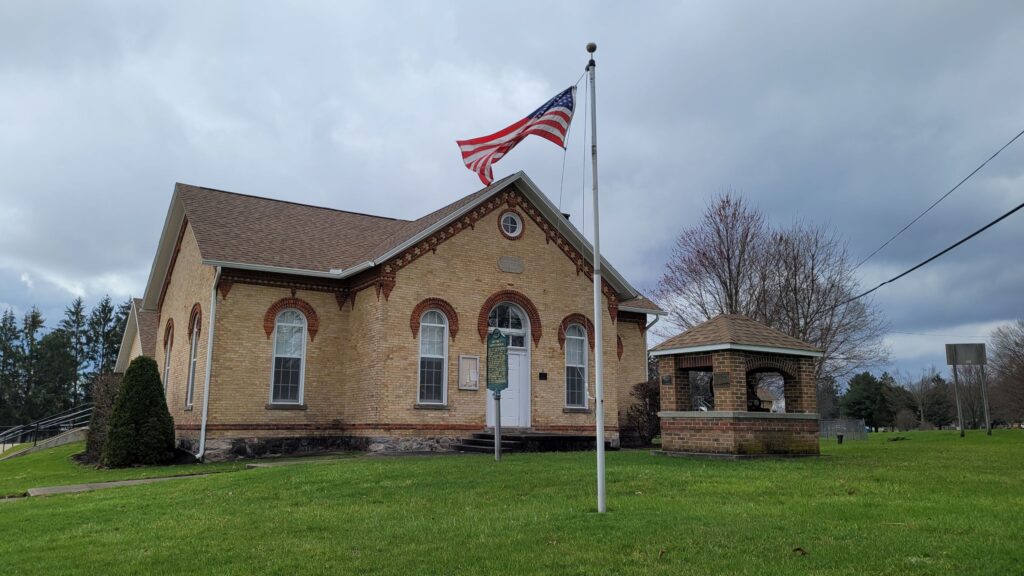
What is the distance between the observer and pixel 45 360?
66.0 meters

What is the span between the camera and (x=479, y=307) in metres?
21.1

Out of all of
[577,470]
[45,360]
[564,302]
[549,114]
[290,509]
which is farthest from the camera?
[45,360]

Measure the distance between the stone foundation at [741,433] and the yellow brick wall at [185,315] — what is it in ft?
41.0

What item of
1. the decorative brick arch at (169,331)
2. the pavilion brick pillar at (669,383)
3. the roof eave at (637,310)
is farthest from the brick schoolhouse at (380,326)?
the pavilion brick pillar at (669,383)

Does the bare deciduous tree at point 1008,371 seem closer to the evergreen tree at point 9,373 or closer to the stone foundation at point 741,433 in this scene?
the stone foundation at point 741,433

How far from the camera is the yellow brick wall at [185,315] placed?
20078 millimetres

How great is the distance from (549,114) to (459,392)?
11236mm

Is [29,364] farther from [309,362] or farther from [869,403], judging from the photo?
[869,403]

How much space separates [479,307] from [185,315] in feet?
30.5

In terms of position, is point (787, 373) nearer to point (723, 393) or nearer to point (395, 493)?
point (723, 393)

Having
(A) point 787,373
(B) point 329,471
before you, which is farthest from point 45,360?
(A) point 787,373

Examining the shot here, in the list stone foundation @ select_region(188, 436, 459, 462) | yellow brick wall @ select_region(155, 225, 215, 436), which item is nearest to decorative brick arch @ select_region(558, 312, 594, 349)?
stone foundation @ select_region(188, 436, 459, 462)

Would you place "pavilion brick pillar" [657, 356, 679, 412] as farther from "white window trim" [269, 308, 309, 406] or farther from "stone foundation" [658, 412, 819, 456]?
"white window trim" [269, 308, 309, 406]

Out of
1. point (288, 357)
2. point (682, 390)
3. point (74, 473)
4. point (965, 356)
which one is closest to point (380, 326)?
point (288, 357)
